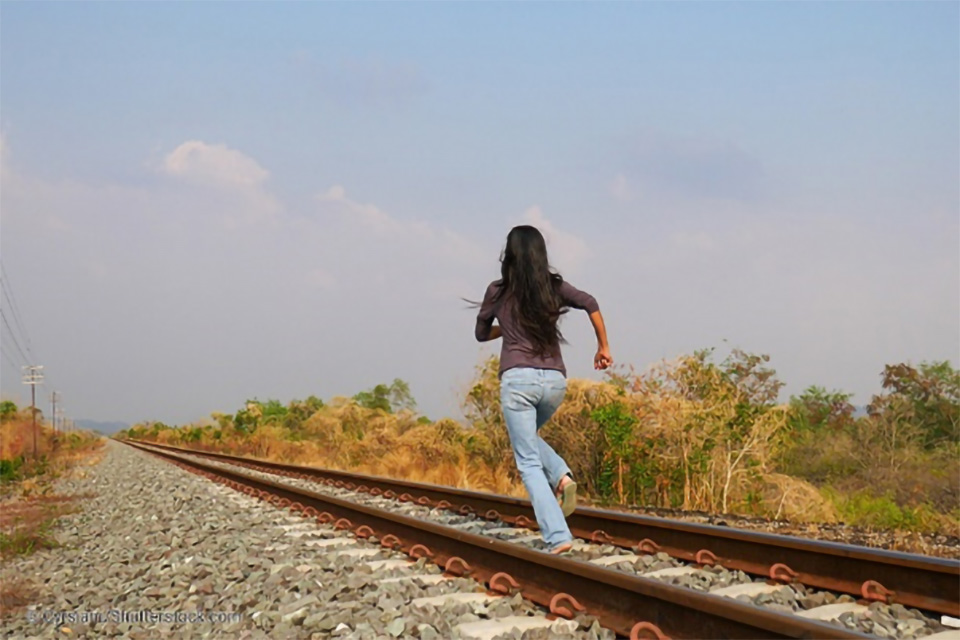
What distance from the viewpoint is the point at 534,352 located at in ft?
18.4

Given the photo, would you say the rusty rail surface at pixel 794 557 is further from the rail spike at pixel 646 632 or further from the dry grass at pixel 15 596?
the dry grass at pixel 15 596

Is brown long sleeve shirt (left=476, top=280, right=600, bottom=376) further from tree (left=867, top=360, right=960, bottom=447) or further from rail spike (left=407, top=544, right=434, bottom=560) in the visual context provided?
tree (left=867, top=360, right=960, bottom=447)

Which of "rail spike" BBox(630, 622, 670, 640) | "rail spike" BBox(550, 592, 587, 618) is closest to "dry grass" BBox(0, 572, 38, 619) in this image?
"rail spike" BBox(550, 592, 587, 618)

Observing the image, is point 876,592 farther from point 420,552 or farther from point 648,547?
point 420,552

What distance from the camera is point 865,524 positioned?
356 inches

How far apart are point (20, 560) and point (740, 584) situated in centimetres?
700

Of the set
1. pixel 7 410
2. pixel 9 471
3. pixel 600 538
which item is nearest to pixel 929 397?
pixel 600 538

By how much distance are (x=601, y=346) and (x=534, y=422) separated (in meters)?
0.66

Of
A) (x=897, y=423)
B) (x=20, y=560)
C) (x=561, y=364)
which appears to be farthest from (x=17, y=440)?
(x=561, y=364)

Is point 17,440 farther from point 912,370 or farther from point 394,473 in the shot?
point 912,370

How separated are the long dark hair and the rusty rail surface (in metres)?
1.64

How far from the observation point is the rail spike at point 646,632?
12.2ft

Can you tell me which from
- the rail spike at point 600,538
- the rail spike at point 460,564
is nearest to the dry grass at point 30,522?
the rail spike at point 460,564

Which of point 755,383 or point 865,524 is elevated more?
point 755,383
